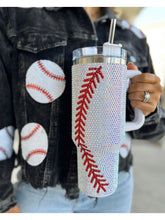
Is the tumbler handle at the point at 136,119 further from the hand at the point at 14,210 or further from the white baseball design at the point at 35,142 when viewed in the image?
the hand at the point at 14,210

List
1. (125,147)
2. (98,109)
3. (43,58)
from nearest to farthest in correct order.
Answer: (98,109) < (43,58) < (125,147)

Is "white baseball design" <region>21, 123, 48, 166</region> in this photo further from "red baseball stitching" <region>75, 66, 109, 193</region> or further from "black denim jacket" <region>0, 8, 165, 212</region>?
"red baseball stitching" <region>75, 66, 109, 193</region>

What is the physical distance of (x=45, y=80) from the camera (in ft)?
1.29

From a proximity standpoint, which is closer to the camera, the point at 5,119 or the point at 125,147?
the point at 5,119

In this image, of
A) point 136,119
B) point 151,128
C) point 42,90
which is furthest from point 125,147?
point 42,90

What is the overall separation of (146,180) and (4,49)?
5.17 ft

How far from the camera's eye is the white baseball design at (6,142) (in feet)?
1.38

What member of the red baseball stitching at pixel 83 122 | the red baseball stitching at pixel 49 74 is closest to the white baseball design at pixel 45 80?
the red baseball stitching at pixel 49 74

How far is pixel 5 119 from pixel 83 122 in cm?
21

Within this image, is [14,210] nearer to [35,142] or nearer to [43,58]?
[35,142]

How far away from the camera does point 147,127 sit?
507mm

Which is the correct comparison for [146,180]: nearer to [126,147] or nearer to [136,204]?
[136,204]

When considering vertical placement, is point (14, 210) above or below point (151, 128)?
below
